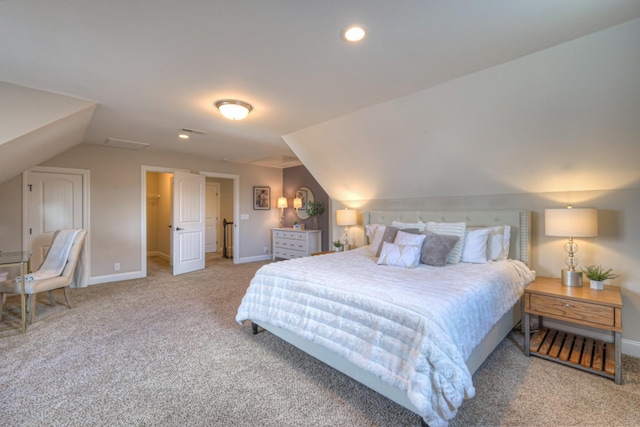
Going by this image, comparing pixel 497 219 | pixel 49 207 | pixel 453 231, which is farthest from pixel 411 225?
pixel 49 207

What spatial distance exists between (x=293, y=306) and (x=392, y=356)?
905mm

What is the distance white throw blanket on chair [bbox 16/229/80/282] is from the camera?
11.0 feet

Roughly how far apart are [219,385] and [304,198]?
472 cm

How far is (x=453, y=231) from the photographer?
3166 mm

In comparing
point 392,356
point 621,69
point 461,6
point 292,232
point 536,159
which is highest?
point 461,6

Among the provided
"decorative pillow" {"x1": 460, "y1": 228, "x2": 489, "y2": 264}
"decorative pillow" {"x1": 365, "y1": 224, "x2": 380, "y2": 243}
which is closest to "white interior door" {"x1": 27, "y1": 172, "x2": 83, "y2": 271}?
"decorative pillow" {"x1": 365, "y1": 224, "x2": 380, "y2": 243}

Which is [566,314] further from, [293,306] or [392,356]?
[293,306]

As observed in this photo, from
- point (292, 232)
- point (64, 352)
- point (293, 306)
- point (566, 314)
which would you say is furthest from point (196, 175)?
point (566, 314)

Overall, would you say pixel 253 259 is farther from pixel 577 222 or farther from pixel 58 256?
pixel 577 222

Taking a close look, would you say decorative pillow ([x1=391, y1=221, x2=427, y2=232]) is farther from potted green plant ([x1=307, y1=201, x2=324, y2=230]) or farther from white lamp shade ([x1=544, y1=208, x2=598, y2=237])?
potted green plant ([x1=307, y1=201, x2=324, y2=230])

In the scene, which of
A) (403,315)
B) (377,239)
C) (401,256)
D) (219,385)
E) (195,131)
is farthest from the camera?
(195,131)

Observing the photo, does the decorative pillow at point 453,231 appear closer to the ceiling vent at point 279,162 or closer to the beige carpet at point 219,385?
the beige carpet at point 219,385

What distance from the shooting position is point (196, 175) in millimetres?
5578

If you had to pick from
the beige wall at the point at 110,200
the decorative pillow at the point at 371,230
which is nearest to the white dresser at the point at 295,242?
the decorative pillow at the point at 371,230
